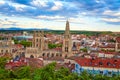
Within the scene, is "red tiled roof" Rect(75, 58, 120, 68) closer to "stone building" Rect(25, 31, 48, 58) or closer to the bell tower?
the bell tower

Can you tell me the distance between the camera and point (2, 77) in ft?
110

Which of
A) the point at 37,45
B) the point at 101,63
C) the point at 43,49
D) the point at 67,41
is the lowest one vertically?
the point at 43,49

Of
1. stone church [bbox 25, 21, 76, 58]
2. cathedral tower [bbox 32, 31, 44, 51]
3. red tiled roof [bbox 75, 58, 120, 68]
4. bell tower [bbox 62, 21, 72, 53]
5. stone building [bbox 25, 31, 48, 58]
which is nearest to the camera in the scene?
red tiled roof [bbox 75, 58, 120, 68]

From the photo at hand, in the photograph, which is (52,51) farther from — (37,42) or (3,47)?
(3,47)

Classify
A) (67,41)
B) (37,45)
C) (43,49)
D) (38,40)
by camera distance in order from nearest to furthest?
1. (67,41)
2. (37,45)
3. (38,40)
4. (43,49)

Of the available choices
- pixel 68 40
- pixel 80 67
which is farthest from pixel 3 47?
pixel 80 67

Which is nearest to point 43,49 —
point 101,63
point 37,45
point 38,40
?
point 37,45

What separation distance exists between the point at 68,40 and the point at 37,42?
28.9ft

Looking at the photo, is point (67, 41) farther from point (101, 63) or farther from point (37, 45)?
point (101, 63)

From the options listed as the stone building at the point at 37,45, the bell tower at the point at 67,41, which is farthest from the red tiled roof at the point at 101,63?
the stone building at the point at 37,45

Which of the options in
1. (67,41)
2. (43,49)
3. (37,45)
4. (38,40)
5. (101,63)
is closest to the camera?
(101,63)

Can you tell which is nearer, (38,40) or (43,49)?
(38,40)

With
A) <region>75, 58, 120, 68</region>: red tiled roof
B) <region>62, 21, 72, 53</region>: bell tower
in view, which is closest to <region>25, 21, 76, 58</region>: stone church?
<region>62, 21, 72, 53</region>: bell tower

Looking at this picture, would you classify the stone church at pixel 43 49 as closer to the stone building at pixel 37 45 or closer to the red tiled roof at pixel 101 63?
the stone building at pixel 37 45
